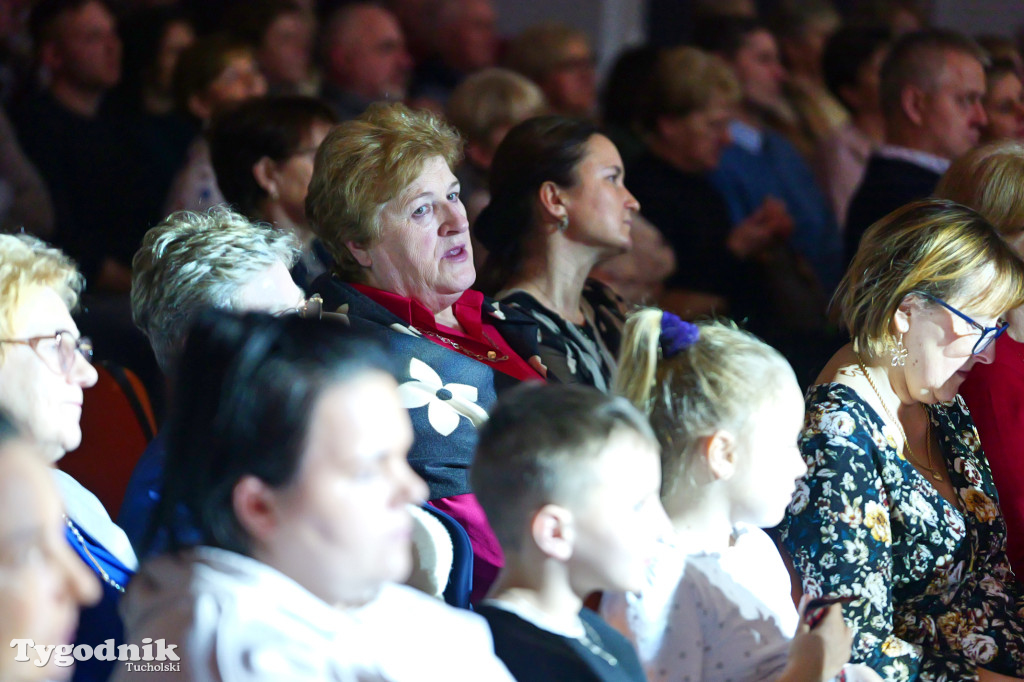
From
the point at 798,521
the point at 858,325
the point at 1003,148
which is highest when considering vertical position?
the point at 1003,148

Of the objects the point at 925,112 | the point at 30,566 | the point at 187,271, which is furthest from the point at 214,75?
the point at 30,566

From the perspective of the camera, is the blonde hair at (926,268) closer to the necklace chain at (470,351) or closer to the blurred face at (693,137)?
the necklace chain at (470,351)

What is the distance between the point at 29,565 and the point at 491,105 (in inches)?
107

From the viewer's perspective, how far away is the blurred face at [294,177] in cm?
293

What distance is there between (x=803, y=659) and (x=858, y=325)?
2.47 feet

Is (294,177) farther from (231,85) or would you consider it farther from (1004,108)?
(1004,108)

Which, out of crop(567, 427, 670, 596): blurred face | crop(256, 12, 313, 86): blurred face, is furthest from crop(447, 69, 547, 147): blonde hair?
crop(567, 427, 670, 596): blurred face

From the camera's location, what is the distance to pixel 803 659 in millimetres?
1546

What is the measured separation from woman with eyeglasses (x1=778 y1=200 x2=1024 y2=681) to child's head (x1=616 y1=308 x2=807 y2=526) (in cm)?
28

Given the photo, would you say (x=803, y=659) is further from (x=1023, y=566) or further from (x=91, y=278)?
(x=91, y=278)

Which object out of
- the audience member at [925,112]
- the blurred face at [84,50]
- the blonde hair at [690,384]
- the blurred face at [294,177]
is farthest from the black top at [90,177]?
the blonde hair at [690,384]

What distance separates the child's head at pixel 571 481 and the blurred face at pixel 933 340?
88 cm

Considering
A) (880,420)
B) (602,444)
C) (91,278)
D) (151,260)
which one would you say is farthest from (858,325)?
(91,278)

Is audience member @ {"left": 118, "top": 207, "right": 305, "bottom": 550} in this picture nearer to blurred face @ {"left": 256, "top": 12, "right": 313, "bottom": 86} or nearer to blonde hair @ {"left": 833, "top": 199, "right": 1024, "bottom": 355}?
blonde hair @ {"left": 833, "top": 199, "right": 1024, "bottom": 355}
